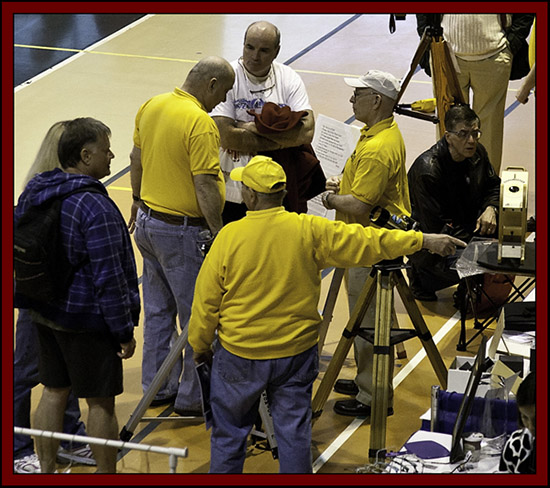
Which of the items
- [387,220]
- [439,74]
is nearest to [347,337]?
[387,220]

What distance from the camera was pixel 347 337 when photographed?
5.30m

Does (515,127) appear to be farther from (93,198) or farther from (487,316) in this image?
(93,198)

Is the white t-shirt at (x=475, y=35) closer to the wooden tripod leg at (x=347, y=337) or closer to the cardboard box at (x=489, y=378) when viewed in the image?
the wooden tripod leg at (x=347, y=337)

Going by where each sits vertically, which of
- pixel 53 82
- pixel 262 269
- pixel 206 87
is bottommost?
pixel 262 269

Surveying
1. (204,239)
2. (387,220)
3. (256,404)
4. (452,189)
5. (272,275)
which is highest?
(452,189)

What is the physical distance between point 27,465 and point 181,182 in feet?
5.43

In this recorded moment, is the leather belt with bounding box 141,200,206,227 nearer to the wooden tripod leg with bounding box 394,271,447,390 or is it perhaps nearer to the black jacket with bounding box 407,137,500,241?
the wooden tripod leg with bounding box 394,271,447,390

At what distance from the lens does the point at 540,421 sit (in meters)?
3.58

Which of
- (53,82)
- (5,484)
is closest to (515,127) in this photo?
(53,82)

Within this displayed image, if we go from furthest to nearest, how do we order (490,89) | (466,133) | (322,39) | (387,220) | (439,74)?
(322,39), (490,89), (439,74), (466,133), (387,220)

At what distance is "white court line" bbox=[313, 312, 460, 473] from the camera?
17.2 ft

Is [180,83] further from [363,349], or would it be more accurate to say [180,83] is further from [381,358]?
[381,358]

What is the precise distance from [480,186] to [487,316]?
95cm

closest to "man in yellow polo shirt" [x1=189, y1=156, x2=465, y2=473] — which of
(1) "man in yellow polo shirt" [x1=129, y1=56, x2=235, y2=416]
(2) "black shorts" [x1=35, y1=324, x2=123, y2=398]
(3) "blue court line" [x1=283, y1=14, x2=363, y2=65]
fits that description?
(2) "black shorts" [x1=35, y1=324, x2=123, y2=398]
